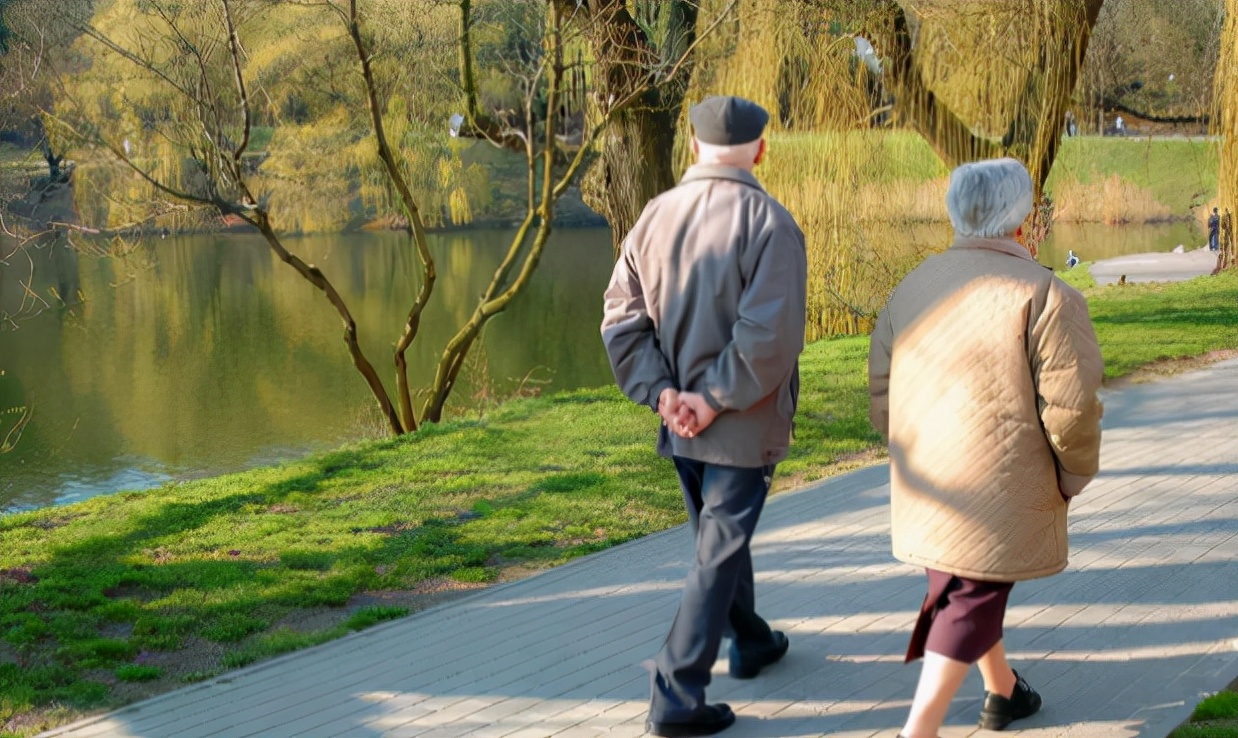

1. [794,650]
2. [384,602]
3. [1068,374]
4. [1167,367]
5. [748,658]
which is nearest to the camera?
[1068,374]

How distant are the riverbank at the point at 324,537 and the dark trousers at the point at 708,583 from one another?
185cm

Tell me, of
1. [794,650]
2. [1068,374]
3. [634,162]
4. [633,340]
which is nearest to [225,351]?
[634,162]

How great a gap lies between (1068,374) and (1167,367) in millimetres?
7695

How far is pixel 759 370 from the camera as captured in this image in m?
3.42

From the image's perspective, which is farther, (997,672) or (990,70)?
(990,70)

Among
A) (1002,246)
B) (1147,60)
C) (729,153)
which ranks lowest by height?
(1002,246)

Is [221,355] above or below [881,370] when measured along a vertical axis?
below

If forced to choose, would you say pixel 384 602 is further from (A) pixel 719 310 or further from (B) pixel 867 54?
(B) pixel 867 54

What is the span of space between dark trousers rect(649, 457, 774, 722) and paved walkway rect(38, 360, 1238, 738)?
9.0 inches

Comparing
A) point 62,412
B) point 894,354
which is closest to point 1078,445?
point 894,354

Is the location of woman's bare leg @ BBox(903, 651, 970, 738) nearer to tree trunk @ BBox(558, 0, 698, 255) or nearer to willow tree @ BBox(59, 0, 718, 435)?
willow tree @ BBox(59, 0, 718, 435)

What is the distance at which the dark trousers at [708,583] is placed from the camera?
3520mm

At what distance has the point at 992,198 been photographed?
3.25 meters

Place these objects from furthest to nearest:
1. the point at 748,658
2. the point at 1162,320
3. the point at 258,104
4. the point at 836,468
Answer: the point at 1162,320 < the point at 258,104 < the point at 836,468 < the point at 748,658
